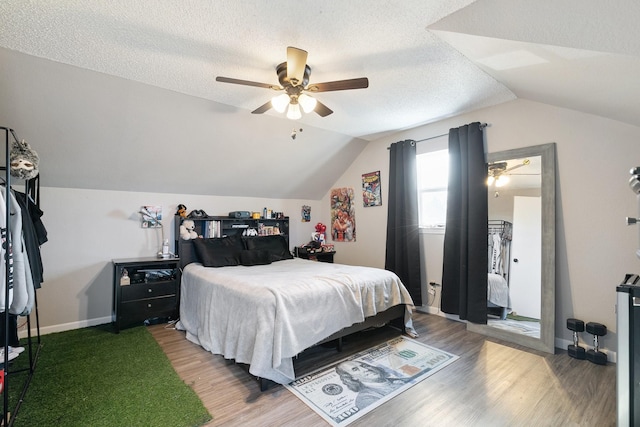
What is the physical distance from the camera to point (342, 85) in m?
2.15

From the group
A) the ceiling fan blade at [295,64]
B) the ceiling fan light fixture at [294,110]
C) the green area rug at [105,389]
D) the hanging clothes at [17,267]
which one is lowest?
the green area rug at [105,389]

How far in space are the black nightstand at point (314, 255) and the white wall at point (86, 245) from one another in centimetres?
206

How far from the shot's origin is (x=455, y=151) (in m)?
3.64

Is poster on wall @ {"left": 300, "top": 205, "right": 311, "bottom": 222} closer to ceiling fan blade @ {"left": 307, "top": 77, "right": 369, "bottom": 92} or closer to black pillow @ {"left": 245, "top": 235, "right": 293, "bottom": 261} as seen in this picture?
black pillow @ {"left": 245, "top": 235, "right": 293, "bottom": 261}

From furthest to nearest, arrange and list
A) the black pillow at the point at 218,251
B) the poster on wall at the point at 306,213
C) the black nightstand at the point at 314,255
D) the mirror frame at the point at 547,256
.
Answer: the poster on wall at the point at 306,213 → the black nightstand at the point at 314,255 → the black pillow at the point at 218,251 → the mirror frame at the point at 547,256

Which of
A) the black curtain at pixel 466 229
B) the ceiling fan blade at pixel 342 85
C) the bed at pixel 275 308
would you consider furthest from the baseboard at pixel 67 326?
the black curtain at pixel 466 229

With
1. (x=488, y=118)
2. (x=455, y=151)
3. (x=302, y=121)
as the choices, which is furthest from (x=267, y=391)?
(x=488, y=118)

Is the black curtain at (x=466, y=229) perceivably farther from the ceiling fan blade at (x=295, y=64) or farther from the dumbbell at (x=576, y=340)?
the ceiling fan blade at (x=295, y=64)

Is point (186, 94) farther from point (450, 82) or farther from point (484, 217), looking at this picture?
point (484, 217)

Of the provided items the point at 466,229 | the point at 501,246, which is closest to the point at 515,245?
the point at 501,246

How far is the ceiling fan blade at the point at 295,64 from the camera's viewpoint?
1.88 metres

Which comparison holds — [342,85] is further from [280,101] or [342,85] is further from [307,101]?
[280,101]

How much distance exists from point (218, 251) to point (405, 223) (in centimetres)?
263

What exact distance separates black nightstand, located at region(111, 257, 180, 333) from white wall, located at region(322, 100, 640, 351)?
4287mm
